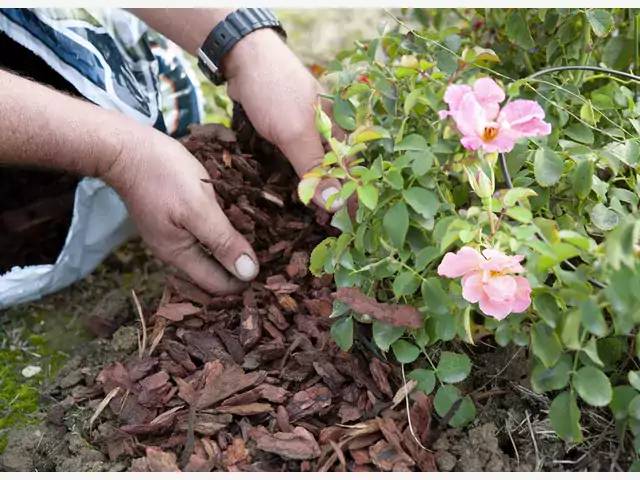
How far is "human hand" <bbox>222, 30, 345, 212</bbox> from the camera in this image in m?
1.49

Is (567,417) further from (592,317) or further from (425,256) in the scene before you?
(425,256)

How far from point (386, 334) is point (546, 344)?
0.27 meters

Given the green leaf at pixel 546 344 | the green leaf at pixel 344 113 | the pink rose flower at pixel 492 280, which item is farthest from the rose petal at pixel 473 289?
the green leaf at pixel 344 113

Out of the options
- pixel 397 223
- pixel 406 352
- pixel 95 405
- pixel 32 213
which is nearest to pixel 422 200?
pixel 397 223

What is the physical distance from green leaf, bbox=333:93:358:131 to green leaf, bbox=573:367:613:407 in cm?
60

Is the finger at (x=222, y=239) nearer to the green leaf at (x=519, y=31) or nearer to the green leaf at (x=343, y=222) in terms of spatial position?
the green leaf at (x=343, y=222)

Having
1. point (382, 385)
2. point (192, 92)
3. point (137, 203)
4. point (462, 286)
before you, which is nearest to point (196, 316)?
point (137, 203)

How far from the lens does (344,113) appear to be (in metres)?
1.29

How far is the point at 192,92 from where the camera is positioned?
2.05m

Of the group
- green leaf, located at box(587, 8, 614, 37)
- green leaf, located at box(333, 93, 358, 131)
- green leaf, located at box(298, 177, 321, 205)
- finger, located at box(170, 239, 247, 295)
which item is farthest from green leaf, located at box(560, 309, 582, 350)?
finger, located at box(170, 239, 247, 295)

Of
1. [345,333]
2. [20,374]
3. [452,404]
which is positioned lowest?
[20,374]

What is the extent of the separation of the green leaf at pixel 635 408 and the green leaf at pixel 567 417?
0.27 ft

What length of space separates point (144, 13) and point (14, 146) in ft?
1.97

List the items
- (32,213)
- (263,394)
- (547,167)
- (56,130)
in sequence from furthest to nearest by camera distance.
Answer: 1. (32,213)
2. (56,130)
3. (263,394)
4. (547,167)
